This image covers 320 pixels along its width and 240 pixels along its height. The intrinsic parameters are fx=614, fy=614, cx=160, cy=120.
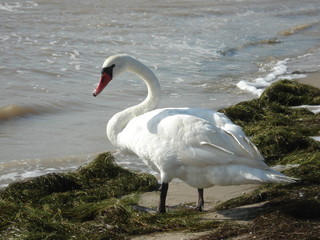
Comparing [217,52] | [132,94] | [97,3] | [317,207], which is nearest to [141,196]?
[317,207]

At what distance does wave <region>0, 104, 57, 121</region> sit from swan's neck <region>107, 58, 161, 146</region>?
3656 mm

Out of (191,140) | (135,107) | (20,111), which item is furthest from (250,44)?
(191,140)

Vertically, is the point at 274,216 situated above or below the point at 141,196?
above

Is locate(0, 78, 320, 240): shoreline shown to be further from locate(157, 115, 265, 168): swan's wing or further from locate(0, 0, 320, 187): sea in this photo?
locate(0, 0, 320, 187): sea

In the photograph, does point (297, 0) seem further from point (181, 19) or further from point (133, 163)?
point (133, 163)

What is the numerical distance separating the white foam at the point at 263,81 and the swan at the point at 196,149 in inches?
250

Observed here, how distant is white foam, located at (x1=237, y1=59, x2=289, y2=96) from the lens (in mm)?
11844

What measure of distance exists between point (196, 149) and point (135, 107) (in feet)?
4.02

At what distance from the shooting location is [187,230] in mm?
4500

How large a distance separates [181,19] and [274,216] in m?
18.1

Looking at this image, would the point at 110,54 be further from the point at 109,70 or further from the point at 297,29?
the point at 297,29

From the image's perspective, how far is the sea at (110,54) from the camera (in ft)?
26.8

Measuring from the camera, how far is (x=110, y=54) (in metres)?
14.8

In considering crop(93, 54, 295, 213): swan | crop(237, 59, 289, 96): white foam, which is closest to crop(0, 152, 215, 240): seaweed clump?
crop(93, 54, 295, 213): swan
